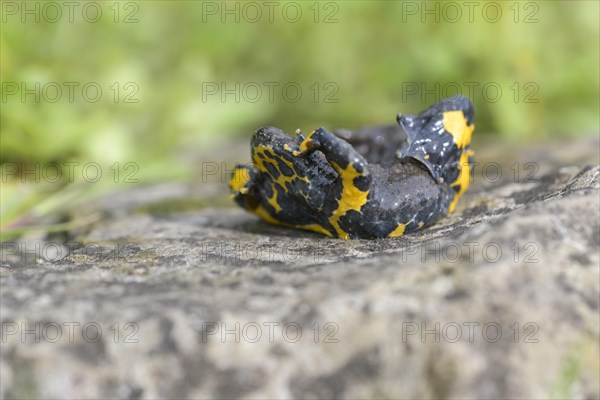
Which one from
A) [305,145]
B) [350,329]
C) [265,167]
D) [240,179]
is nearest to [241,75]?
[240,179]

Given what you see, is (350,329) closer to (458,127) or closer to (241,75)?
(458,127)

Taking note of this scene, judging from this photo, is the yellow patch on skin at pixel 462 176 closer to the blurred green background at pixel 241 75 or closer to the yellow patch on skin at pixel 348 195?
the yellow patch on skin at pixel 348 195

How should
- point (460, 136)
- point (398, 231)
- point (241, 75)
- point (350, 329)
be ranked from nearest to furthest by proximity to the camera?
point (350, 329) → point (398, 231) → point (460, 136) → point (241, 75)

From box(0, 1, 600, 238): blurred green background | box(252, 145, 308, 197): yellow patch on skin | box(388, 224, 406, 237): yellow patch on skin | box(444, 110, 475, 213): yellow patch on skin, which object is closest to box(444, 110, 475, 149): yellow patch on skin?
box(444, 110, 475, 213): yellow patch on skin

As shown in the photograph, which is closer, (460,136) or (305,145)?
(305,145)

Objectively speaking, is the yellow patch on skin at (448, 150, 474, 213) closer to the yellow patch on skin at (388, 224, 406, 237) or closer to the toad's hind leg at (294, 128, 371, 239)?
the yellow patch on skin at (388, 224, 406, 237)

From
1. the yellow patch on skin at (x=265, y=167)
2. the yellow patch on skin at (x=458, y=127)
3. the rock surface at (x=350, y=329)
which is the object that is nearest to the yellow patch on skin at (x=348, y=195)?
the yellow patch on skin at (x=265, y=167)

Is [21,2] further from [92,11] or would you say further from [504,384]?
[504,384]
